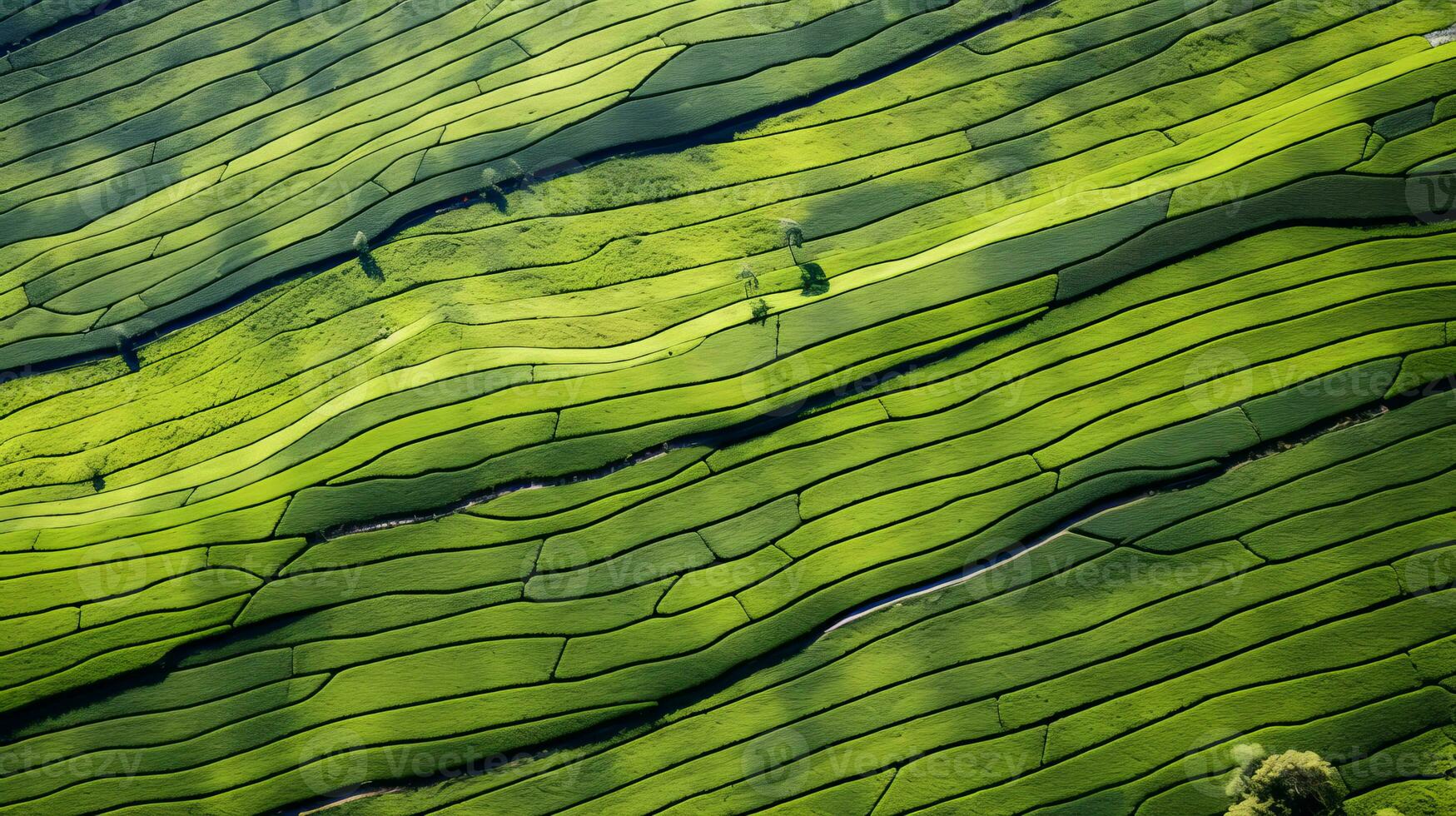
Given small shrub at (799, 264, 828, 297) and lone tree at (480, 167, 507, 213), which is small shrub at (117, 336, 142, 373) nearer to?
lone tree at (480, 167, 507, 213)

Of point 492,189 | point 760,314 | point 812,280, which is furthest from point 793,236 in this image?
point 492,189

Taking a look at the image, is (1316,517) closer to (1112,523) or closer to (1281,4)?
(1112,523)

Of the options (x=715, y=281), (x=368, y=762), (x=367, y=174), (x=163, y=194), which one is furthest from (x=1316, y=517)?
(x=163, y=194)

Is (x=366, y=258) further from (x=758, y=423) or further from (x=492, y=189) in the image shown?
(x=758, y=423)

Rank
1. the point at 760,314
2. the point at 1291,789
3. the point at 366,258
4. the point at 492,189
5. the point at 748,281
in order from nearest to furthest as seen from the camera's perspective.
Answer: the point at 1291,789, the point at 760,314, the point at 748,281, the point at 366,258, the point at 492,189

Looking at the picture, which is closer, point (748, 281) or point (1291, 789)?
point (1291, 789)

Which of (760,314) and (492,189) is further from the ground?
(492,189)
